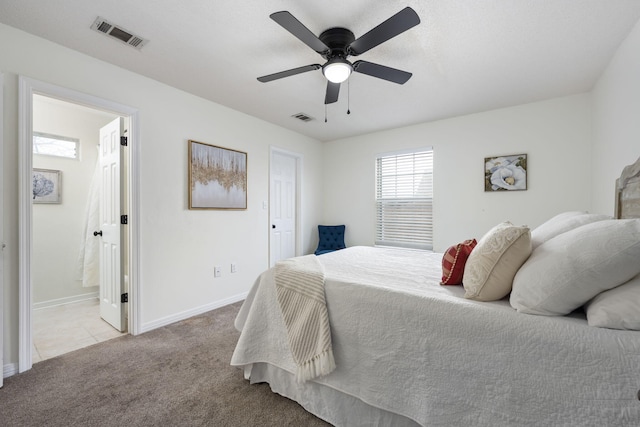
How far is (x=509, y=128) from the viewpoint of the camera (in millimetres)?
3359

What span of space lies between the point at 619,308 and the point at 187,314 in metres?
3.36

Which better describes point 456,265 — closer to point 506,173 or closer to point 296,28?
point 296,28

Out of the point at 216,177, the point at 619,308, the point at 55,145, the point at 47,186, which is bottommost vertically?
the point at 619,308

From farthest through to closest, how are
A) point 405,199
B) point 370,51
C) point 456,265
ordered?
point 405,199, point 370,51, point 456,265

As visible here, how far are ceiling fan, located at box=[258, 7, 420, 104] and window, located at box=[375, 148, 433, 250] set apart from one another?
2.18 meters

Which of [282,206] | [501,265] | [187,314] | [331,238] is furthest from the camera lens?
[331,238]

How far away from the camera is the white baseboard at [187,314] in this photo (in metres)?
2.68

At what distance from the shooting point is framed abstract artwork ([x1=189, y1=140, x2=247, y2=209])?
306 centimetres

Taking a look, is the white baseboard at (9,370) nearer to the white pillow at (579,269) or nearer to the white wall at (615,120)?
the white pillow at (579,269)

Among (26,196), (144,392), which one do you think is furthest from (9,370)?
(26,196)

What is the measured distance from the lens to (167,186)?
2850 mm

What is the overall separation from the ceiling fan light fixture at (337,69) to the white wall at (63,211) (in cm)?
282

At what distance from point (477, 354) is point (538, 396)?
21cm

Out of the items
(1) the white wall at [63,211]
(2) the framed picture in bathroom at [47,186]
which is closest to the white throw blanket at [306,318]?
(1) the white wall at [63,211]
